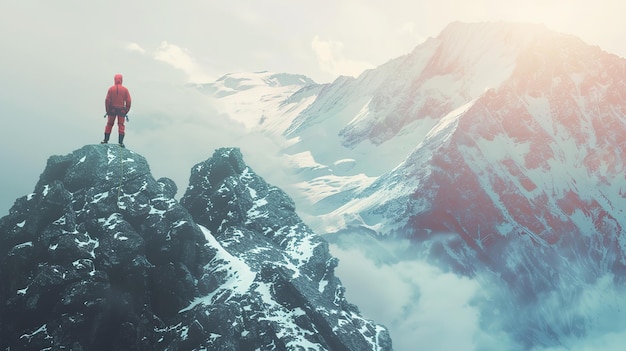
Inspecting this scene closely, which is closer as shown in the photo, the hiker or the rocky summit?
the hiker

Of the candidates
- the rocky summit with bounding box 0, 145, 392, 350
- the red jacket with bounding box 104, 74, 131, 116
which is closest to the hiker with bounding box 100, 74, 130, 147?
the red jacket with bounding box 104, 74, 131, 116

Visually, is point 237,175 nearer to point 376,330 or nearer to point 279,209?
point 279,209

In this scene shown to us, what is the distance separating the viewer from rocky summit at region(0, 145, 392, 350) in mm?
115750

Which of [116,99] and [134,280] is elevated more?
[116,99]

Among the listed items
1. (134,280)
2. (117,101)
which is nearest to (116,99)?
→ (117,101)

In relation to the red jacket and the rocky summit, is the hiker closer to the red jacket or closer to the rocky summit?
the red jacket

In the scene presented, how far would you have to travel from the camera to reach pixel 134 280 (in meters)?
122

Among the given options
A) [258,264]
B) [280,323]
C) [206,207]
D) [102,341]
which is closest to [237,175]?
[206,207]

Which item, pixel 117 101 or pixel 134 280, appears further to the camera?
pixel 134 280

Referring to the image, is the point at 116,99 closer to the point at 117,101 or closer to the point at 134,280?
the point at 117,101

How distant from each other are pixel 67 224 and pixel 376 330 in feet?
232

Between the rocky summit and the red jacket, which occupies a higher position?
the red jacket

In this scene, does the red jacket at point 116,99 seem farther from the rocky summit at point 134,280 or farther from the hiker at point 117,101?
the rocky summit at point 134,280

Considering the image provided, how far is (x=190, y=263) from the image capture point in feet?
432
